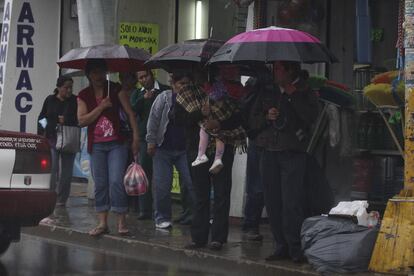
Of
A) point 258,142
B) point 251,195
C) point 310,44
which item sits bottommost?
point 251,195

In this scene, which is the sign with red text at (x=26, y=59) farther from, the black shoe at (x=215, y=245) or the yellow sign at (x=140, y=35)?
the black shoe at (x=215, y=245)

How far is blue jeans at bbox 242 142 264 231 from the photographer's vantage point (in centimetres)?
986

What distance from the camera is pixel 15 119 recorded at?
15234mm

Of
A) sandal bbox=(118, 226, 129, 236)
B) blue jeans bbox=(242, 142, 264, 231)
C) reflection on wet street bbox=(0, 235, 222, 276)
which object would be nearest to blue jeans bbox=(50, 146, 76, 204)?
reflection on wet street bbox=(0, 235, 222, 276)

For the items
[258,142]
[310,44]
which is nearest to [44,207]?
[258,142]

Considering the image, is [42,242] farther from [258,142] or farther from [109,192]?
[258,142]

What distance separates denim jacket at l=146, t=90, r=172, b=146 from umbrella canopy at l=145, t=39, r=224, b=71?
979mm

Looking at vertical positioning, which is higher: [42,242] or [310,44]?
[310,44]

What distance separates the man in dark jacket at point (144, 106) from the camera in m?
Answer: 11.0

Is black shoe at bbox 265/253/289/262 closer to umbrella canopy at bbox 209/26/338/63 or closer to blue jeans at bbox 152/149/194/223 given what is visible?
umbrella canopy at bbox 209/26/338/63

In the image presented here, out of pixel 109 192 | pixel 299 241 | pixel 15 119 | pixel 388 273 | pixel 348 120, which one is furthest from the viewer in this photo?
pixel 15 119

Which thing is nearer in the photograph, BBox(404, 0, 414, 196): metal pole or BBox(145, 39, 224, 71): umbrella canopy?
BBox(404, 0, 414, 196): metal pole

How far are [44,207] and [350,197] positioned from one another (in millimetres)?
4266

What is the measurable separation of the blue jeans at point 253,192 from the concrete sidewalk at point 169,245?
8.9 inches
